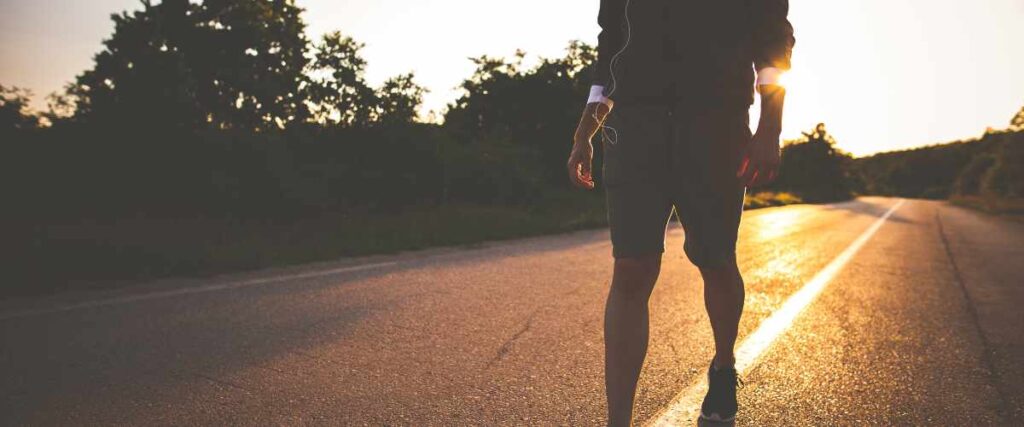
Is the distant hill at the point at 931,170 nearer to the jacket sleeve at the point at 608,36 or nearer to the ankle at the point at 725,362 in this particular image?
the ankle at the point at 725,362

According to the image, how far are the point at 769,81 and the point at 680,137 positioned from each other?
325 millimetres

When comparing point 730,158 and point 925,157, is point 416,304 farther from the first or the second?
point 925,157

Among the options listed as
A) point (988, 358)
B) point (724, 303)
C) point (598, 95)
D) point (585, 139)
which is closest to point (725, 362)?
point (724, 303)

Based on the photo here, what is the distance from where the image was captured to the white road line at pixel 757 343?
186 cm

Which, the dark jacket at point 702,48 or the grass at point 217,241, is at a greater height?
the dark jacket at point 702,48

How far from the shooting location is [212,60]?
2338 centimetres

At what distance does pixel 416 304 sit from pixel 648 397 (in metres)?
2.11

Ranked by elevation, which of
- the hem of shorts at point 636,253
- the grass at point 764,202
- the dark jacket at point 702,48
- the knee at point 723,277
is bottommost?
the grass at point 764,202

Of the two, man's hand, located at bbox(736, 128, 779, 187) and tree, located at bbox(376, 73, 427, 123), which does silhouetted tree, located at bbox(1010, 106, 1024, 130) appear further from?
man's hand, located at bbox(736, 128, 779, 187)

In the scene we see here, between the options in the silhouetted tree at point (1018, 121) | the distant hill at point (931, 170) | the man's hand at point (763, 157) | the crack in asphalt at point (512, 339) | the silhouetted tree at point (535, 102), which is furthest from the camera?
the distant hill at point (931, 170)

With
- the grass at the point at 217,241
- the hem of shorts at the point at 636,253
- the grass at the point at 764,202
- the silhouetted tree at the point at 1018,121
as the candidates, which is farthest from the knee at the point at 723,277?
the silhouetted tree at the point at 1018,121

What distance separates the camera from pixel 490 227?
32.7 ft

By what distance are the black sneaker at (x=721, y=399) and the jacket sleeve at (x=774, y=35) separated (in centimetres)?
111

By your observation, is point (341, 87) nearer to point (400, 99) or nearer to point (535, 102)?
point (400, 99)
